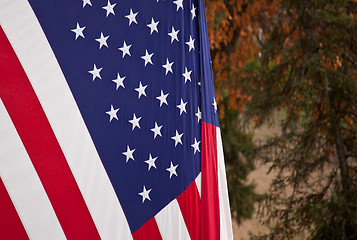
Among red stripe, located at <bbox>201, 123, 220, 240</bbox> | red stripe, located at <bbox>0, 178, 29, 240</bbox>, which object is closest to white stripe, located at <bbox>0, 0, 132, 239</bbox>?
red stripe, located at <bbox>0, 178, 29, 240</bbox>

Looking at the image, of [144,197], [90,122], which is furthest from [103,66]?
[144,197]

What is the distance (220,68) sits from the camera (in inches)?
295

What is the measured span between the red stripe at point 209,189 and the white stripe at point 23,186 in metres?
0.90

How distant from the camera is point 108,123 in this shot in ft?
8.09

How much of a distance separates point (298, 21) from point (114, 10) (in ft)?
11.5

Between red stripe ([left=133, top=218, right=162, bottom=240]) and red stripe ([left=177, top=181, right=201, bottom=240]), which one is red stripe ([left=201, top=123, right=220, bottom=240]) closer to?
red stripe ([left=177, top=181, right=201, bottom=240])

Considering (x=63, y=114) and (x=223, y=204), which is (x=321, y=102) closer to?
(x=223, y=204)

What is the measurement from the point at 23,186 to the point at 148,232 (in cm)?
75

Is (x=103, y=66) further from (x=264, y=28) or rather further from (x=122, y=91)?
(x=264, y=28)

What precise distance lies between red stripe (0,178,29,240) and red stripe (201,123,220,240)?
1063 mm

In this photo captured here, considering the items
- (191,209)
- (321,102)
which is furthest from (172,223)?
(321,102)

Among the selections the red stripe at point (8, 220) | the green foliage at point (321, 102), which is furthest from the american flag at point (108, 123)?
the green foliage at point (321, 102)

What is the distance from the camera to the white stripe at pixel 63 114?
7.45ft

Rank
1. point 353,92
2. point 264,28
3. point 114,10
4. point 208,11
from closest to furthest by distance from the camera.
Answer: point 114,10
point 353,92
point 208,11
point 264,28
